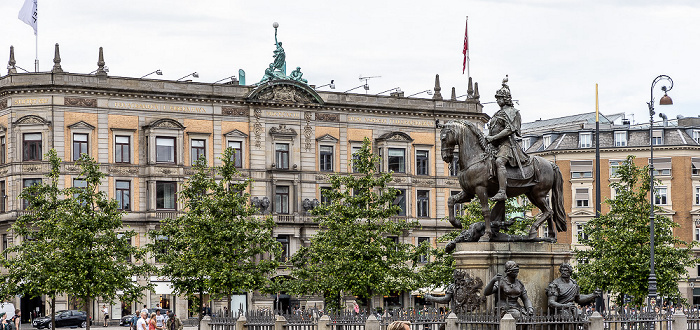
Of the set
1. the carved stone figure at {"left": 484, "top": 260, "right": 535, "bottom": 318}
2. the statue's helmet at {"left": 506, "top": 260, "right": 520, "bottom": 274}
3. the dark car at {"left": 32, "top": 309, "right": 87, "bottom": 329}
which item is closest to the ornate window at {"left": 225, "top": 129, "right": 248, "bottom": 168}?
the dark car at {"left": 32, "top": 309, "right": 87, "bottom": 329}

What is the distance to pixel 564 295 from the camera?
20.1 m

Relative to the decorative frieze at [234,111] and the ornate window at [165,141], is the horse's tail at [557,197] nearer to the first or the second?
the ornate window at [165,141]

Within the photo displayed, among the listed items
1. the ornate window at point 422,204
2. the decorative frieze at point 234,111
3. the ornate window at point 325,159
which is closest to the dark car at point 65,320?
the decorative frieze at point 234,111

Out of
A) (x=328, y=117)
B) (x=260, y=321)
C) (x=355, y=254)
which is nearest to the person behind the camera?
(x=260, y=321)

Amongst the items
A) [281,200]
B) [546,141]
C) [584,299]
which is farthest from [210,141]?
[584,299]

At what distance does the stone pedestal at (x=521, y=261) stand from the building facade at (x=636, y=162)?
58.2 metres

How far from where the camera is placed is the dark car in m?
58.1

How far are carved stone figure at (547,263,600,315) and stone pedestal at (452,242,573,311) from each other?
39 centimetres

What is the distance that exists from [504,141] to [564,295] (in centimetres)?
296

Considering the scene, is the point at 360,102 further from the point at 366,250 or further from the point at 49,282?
the point at 49,282

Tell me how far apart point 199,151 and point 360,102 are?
10968mm

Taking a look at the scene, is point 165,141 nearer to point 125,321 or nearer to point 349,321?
point 125,321

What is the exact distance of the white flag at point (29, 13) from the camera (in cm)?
6222

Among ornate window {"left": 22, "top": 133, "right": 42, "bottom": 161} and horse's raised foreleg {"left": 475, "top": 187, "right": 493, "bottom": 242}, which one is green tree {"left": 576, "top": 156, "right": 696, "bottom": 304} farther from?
ornate window {"left": 22, "top": 133, "right": 42, "bottom": 161}
